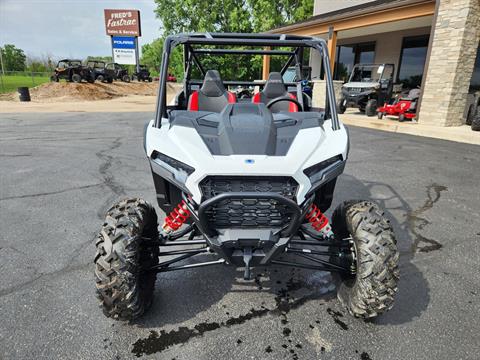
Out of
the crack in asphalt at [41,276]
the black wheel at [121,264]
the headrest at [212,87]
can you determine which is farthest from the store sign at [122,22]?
the black wheel at [121,264]

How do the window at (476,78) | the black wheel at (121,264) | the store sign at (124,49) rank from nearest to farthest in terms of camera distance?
1. the black wheel at (121,264)
2. the window at (476,78)
3. the store sign at (124,49)

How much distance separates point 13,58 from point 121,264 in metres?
91.9

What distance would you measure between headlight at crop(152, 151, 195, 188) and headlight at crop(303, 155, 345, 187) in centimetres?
70

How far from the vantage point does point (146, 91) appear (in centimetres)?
3109

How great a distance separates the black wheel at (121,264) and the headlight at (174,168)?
0.35 metres

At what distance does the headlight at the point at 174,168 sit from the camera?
1991 mm

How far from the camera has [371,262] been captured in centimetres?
202

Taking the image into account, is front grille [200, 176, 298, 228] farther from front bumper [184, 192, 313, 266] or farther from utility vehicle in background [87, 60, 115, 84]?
utility vehicle in background [87, 60, 115, 84]

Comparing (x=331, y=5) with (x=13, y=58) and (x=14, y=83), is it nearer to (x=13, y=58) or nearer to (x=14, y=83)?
(x=14, y=83)

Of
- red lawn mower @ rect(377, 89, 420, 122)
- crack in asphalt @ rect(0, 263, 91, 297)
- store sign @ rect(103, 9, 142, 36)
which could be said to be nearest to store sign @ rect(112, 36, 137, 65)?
store sign @ rect(103, 9, 142, 36)

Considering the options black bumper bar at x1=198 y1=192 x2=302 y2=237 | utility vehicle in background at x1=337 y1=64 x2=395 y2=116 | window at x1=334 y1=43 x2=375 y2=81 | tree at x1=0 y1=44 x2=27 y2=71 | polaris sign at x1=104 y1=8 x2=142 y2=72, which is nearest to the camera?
black bumper bar at x1=198 y1=192 x2=302 y2=237

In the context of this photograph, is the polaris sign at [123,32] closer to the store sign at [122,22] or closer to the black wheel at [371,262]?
the store sign at [122,22]

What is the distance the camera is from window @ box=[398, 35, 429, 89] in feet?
49.5

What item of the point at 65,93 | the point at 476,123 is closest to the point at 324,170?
the point at 476,123
